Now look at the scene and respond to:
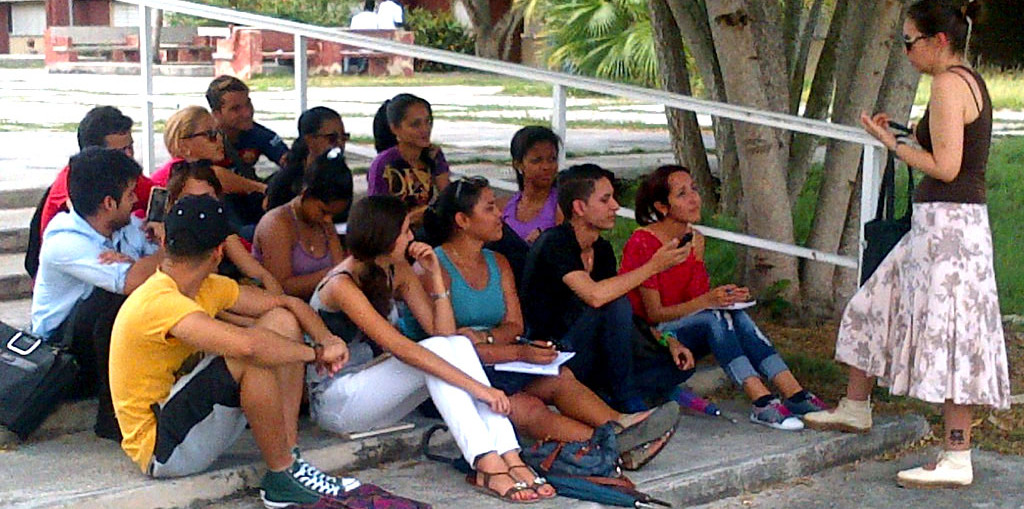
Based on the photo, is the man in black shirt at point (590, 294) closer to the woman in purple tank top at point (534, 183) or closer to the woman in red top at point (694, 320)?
the woman in red top at point (694, 320)

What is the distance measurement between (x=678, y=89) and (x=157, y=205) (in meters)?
4.40

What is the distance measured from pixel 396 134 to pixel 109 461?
227 cm

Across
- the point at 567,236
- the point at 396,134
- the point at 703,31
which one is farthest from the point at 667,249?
the point at 703,31

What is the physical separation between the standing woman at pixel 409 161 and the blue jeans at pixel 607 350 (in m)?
1.25

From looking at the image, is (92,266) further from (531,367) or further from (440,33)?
(440,33)

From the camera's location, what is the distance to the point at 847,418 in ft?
18.5

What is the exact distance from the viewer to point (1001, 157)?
→ 526 inches

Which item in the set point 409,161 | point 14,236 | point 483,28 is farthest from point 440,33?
point 409,161

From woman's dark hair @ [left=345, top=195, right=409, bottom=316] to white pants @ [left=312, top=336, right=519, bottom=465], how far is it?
24 centimetres

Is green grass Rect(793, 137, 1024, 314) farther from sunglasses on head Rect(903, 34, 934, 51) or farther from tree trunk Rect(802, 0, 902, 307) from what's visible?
sunglasses on head Rect(903, 34, 934, 51)

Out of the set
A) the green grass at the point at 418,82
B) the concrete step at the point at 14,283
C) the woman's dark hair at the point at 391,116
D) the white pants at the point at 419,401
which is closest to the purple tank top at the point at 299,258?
the white pants at the point at 419,401

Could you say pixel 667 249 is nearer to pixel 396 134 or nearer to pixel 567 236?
pixel 567 236

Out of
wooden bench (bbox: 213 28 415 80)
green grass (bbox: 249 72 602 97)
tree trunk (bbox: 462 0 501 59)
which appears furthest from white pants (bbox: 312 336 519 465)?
tree trunk (bbox: 462 0 501 59)

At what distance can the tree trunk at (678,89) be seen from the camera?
28.2 feet
